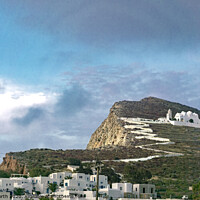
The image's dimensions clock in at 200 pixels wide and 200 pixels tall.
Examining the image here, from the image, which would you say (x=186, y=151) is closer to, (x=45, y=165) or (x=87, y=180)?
(x=45, y=165)

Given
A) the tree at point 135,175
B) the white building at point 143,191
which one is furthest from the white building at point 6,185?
the tree at point 135,175

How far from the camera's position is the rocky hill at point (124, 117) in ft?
429

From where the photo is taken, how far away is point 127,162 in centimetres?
9569

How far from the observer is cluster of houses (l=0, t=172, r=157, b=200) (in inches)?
2418

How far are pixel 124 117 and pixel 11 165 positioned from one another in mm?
53714

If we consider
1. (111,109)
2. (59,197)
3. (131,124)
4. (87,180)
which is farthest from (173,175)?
(111,109)

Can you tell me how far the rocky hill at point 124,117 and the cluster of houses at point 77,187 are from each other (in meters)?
48.8

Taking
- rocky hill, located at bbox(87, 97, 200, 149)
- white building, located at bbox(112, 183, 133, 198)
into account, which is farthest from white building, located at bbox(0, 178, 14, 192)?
rocky hill, located at bbox(87, 97, 200, 149)

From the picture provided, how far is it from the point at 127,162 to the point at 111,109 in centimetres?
6181

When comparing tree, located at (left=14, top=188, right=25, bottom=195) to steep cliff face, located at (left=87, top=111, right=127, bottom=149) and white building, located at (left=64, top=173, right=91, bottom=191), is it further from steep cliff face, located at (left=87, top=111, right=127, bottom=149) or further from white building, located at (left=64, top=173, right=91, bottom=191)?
steep cliff face, located at (left=87, top=111, right=127, bottom=149)

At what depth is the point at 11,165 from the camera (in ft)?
319

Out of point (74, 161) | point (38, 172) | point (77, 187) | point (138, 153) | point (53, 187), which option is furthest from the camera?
point (138, 153)

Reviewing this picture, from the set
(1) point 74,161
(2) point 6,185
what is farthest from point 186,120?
(2) point 6,185

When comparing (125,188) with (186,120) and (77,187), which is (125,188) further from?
(186,120)
